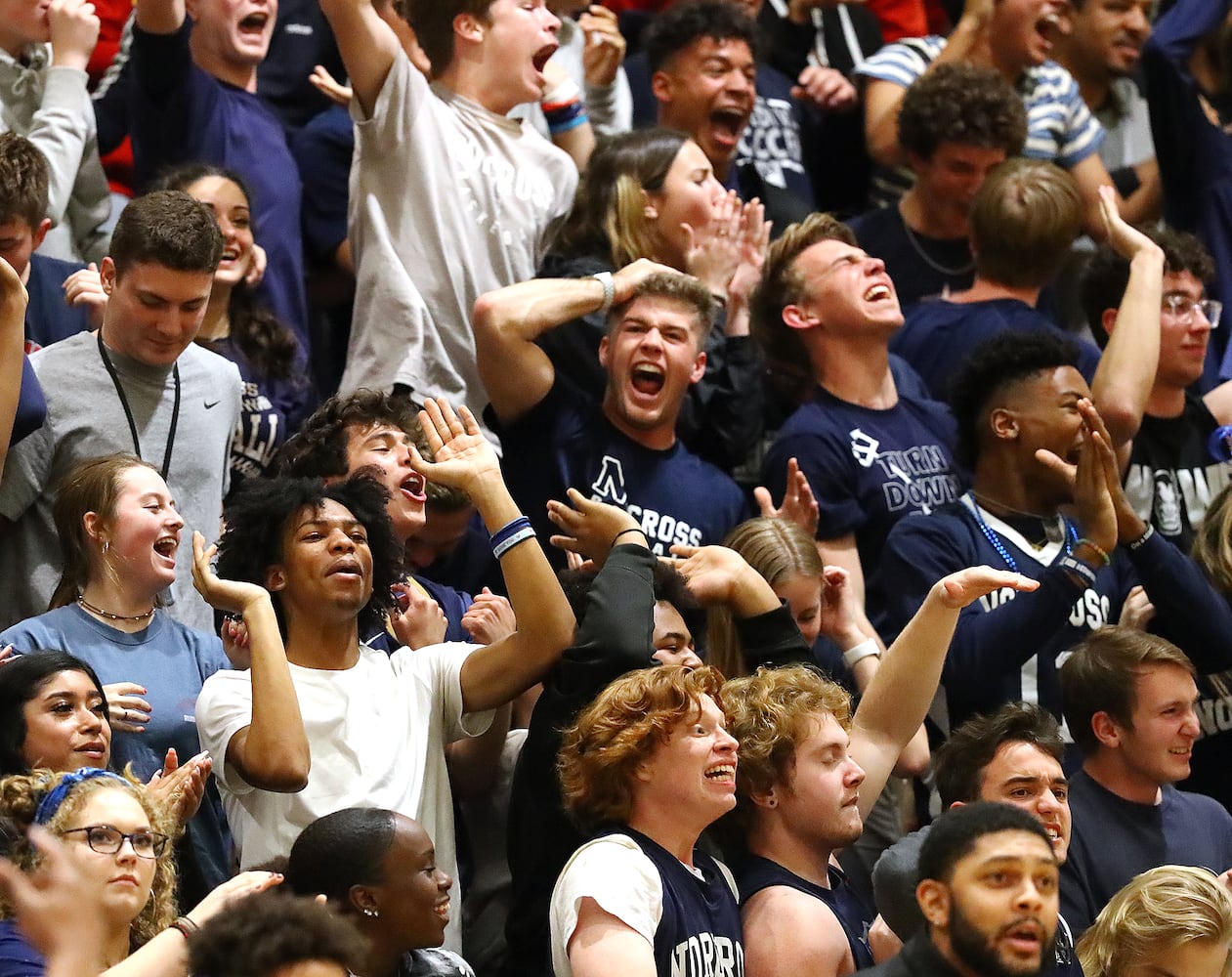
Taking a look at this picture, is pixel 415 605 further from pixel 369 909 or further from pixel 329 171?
pixel 329 171

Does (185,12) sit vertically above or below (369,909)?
above

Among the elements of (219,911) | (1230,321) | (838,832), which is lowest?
(1230,321)

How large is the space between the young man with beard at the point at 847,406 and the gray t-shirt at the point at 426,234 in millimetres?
805

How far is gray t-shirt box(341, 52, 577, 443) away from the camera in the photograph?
582 centimetres

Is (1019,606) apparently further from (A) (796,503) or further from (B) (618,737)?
(B) (618,737)

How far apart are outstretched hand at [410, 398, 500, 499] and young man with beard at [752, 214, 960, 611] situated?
1.38 m

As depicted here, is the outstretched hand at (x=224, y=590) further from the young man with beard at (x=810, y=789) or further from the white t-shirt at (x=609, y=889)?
the young man with beard at (x=810, y=789)

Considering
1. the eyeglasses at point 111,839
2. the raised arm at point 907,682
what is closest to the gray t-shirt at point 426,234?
the raised arm at point 907,682

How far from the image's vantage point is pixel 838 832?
4.45 meters

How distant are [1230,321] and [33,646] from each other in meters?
4.51

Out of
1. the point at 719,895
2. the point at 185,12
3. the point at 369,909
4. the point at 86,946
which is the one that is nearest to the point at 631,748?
the point at 719,895

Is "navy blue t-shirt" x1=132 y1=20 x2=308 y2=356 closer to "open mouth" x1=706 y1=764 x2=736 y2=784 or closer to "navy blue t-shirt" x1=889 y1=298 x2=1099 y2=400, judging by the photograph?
"navy blue t-shirt" x1=889 y1=298 x2=1099 y2=400

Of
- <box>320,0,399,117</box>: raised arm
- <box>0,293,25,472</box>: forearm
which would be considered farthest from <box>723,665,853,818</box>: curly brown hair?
<box>320,0,399,117</box>: raised arm

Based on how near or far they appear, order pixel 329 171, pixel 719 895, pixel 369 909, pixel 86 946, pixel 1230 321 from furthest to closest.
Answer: pixel 1230 321
pixel 329 171
pixel 719 895
pixel 369 909
pixel 86 946
